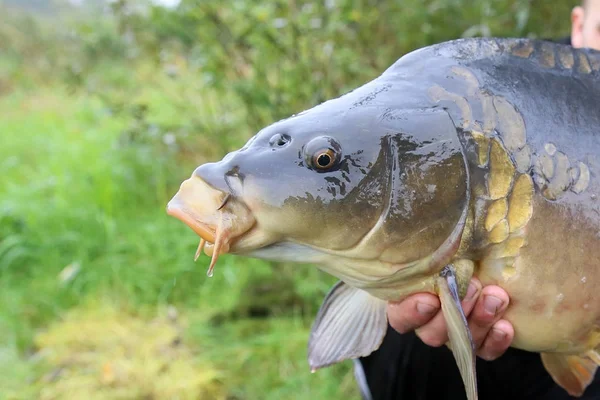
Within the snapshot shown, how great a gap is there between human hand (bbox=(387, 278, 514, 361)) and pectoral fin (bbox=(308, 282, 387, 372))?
4 cm

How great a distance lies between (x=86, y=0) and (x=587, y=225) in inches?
355

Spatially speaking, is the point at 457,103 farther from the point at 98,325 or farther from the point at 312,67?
the point at 98,325

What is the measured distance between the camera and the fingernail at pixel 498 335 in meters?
1.05

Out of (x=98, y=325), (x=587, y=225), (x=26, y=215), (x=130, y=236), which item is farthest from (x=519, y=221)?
(x=26, y=215)

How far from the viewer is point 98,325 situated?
238cm

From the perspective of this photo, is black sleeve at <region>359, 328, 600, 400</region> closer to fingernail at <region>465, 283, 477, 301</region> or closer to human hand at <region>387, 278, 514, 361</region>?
human hand at <region>387, 278, 514, 361</region>

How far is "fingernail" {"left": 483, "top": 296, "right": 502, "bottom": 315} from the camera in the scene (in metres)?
0.97

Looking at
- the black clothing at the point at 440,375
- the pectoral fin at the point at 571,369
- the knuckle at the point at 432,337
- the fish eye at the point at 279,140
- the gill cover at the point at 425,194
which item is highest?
the fish eye at the point at 279,140

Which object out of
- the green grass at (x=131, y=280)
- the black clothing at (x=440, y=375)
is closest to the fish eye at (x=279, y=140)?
the black clothing at (x=440, y=375)

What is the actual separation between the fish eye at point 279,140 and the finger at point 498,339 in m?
0.54

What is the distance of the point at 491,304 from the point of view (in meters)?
0.98

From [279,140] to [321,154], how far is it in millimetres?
69

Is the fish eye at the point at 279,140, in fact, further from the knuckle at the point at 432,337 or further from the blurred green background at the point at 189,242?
the blurred green background at the point at 189,242

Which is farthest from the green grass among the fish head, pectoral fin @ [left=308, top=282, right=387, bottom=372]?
the fish head
